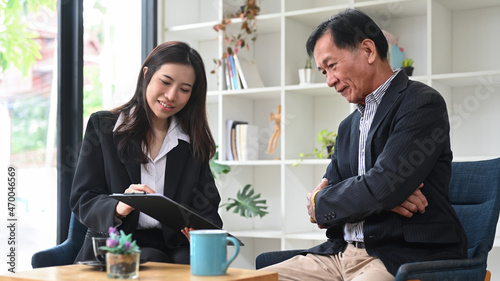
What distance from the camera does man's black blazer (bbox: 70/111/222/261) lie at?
84.0 inches

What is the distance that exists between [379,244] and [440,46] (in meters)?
1.75

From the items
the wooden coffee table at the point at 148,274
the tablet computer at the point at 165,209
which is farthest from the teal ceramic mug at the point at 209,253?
the tablet computer at the point at 165,209

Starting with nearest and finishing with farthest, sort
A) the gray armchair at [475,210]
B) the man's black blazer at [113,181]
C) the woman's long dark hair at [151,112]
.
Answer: the gray armchair at [475,210], the man's black blazer at [113,181], the woman's long dark hair at [151,112]

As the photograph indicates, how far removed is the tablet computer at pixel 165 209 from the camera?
173cm

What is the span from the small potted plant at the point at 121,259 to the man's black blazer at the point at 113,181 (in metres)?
0.59

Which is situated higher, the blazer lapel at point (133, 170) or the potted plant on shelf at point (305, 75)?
the potted plant on shelf at point (305, 75)

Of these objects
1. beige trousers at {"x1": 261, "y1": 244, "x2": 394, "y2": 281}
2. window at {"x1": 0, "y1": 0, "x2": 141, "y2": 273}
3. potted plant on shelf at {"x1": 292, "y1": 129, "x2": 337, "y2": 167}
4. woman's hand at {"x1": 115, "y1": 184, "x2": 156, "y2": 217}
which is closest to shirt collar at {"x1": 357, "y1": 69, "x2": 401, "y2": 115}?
beige trousers at {"x1": 261, "y1": 244, "x2": 394, "y2": 281}

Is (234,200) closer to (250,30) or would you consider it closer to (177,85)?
(250,30)

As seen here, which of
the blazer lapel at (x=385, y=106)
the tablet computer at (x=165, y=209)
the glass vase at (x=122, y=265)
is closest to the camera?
the glass vase at (x=122, y=265)

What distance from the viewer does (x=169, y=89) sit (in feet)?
7.55

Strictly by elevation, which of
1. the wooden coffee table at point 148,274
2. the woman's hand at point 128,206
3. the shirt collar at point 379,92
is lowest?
the wooden coffee table at point 148,274

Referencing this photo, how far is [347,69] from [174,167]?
2.42 feet

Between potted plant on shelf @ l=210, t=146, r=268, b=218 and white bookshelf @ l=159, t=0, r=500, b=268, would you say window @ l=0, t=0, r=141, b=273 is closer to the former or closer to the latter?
white bookshelf @ l=159, t=0, r=500, b=268

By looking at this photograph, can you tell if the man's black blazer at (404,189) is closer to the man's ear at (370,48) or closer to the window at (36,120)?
the man's ear at (370,48)
